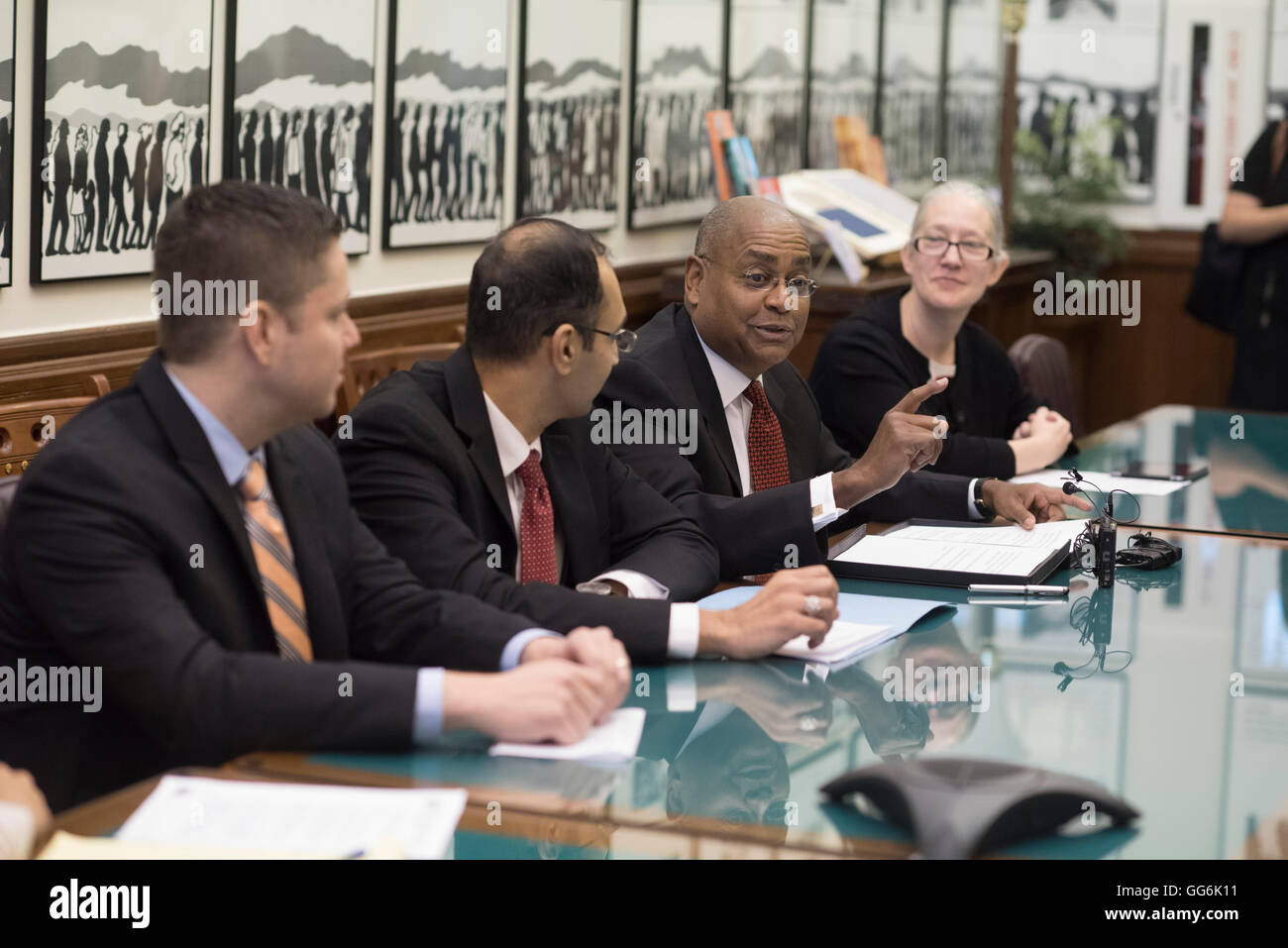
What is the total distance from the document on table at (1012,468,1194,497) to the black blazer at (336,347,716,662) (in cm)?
130

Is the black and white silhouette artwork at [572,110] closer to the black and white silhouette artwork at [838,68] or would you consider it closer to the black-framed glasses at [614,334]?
A: the black and white silhouette artwork at [838,68]

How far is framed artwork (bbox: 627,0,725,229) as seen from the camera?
5.77 m

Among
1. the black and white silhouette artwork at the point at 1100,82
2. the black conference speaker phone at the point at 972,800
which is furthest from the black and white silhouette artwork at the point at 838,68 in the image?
the black conference speaker phone at the point at 972,800

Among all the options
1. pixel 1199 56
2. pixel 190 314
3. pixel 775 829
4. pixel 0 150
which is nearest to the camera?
pixel 775 829

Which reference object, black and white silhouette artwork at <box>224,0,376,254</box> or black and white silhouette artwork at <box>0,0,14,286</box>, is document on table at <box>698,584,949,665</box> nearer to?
black and white silhouette artwork at <box>0,0,14,286</box>

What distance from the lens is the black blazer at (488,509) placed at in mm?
2312

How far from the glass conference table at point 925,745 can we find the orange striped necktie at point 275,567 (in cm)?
25

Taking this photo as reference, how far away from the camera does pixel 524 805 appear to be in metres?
1.68

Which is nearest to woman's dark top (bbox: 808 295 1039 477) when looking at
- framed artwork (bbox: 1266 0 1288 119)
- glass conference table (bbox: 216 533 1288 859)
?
glass conference table (bbox: 216 533 1288 859)

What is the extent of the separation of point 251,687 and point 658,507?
1.12 metres

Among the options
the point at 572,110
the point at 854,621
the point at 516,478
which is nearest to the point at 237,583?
the point at 516,478

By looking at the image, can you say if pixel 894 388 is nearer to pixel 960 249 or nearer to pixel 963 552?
pixel 960 249
